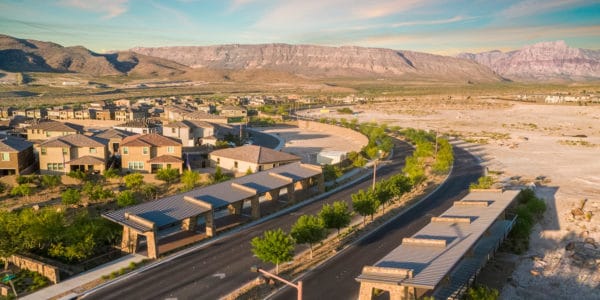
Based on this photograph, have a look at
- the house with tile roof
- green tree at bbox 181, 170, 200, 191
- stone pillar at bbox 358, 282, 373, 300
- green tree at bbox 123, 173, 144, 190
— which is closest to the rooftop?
the house with tile roof

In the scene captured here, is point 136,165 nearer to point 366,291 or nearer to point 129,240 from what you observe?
point 129,240

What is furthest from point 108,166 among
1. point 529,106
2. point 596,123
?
point 529,106

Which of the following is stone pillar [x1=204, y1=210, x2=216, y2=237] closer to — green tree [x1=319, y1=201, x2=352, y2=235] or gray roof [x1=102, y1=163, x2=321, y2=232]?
gray roof [x1=102, y1=163, x2=321, y2=232]

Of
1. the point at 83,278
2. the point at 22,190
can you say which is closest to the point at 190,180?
the point at 22,190

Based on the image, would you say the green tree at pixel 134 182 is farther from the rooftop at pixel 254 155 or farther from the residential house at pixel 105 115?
the residential house at pixel 105 115

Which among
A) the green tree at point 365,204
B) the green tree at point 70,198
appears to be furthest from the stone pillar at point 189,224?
the green tree at point 365,204
